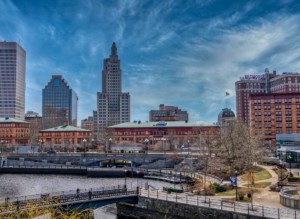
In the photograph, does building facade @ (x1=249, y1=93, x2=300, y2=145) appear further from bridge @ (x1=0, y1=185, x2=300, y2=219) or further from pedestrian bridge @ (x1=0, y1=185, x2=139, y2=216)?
pedestrian bridge @ (x1=0, y1=185, x2=139, y2=216)

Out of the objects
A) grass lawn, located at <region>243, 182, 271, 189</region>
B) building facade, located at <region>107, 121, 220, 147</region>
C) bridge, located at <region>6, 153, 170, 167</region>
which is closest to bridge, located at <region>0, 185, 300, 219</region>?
grass lawn, located at <region>243, 182, 271, 189</region>

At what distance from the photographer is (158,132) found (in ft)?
537

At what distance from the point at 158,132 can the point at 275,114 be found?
54079 mm

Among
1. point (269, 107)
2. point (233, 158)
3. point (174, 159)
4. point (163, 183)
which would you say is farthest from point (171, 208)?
point (269, 107)

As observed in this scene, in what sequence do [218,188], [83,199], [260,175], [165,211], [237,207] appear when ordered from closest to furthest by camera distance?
[237,207] < [83,199] < [165,211] < [218,188] < [260,175]

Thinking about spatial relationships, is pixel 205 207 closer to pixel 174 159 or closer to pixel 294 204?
pixel 294 204

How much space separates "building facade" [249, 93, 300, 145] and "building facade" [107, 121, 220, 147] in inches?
774

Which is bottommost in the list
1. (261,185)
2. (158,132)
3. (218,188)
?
(218,188)

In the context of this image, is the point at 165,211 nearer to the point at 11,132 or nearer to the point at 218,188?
the point at 218,188

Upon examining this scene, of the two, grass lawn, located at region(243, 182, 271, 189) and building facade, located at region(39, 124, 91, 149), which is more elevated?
building facade, located at region(39, 124, 91, 149)

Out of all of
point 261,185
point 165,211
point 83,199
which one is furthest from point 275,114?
point 83,199

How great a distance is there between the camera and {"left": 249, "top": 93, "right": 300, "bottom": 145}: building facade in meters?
156

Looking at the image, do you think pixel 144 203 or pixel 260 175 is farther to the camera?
pixel 260 175

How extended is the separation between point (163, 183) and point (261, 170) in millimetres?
22329
